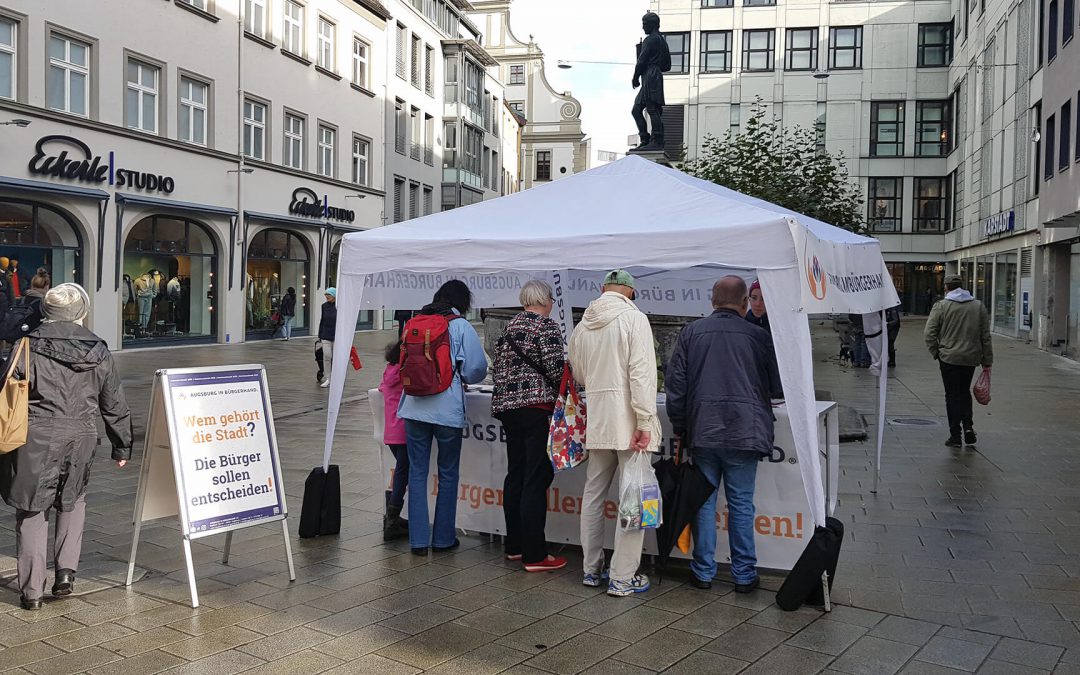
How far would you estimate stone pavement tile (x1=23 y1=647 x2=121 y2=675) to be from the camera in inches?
172

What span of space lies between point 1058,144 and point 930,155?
92.4 ft

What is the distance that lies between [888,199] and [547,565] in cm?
4986

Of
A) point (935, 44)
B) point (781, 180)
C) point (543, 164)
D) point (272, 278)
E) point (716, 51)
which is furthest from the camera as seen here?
point (543, 164)

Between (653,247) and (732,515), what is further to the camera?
(653,247)

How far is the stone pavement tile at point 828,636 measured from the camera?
15.6 feet

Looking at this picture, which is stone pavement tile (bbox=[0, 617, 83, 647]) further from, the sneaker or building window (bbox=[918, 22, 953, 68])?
building window (bbox=[918, 22, 953, 68])

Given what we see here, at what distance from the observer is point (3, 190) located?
20031 mm

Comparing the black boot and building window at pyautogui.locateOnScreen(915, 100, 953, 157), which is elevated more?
building window at pyautogui.locateOnScreen(915, 100, 953, 157)

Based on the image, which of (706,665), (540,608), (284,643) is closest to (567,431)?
(540,608)

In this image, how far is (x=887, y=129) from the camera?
51594mm

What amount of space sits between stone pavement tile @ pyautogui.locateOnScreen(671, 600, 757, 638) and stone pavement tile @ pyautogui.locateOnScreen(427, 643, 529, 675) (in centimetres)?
91

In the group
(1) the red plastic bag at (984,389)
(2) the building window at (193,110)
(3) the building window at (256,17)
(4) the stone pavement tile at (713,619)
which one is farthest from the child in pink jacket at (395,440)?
(3) the building window at (256,17)

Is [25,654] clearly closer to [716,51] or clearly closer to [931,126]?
[716,51]

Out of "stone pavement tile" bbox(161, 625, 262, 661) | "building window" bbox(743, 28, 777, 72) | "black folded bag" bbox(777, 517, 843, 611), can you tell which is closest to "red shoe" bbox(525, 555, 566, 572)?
"black folded bag" bbox(777, 517, 843, 611)
